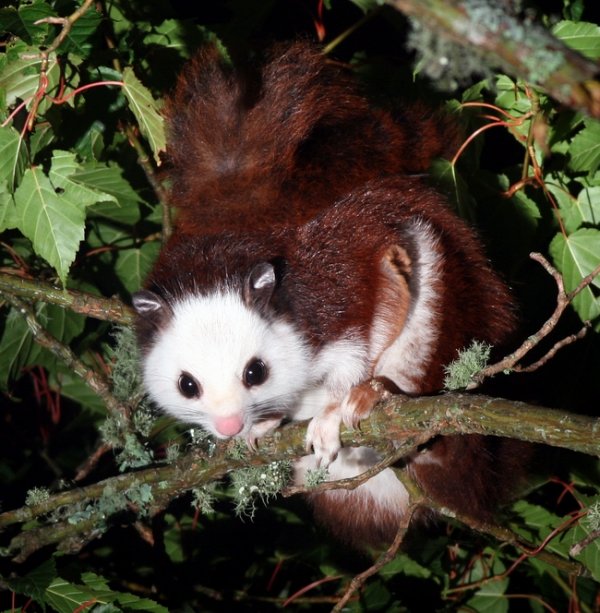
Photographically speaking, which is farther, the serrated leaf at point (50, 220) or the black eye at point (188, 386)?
the serrated leaf at point (50, 220)

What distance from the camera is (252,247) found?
210cm

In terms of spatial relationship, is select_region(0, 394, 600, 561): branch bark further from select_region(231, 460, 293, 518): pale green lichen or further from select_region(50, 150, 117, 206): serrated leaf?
select_region(50, 150, 117, 206): serrated leaf

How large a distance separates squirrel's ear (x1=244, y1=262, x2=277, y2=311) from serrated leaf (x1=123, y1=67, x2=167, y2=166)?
17.9 inches

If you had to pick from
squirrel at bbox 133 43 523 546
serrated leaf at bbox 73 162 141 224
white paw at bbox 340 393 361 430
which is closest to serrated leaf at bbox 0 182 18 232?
serrated leaf at bbox 73 162 141 224

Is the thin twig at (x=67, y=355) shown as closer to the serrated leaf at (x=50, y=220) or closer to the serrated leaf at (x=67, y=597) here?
the serrated leaf at (x=50, y=220)

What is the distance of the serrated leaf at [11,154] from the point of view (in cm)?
206

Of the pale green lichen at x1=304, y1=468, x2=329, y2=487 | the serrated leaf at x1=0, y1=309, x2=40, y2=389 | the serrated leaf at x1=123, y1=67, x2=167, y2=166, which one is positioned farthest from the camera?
the serrated leaf at x1=0, y1=309, x2=40, y2=389

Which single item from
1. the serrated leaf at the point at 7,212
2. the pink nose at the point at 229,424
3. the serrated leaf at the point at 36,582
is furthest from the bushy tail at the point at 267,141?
the serrated leaf at the point at 36,582

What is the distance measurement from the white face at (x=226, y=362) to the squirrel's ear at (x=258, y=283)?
3cm

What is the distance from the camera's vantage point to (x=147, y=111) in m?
2.17

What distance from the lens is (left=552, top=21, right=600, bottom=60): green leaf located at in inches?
82.5

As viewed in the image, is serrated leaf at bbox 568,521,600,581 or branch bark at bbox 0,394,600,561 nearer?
branch bark at bbox 0,394,600,561

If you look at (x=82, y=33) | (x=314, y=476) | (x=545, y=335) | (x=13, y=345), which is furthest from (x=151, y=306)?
(x=545, y=335)

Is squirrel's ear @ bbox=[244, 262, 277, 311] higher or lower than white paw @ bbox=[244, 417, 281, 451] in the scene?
higher
